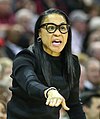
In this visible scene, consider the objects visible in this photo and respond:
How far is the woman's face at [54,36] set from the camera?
3.00 metres

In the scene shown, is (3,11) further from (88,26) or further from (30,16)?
(88,26)

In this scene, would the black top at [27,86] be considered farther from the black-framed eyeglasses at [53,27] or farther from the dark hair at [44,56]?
the black-framed eyeglasses at [53,27]

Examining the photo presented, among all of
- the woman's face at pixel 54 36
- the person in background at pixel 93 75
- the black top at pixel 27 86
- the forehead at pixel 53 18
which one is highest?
the forehead at pixel 53 18

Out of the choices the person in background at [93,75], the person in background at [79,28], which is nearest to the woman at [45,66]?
the person in background at [93,75]

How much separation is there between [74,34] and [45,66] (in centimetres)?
600

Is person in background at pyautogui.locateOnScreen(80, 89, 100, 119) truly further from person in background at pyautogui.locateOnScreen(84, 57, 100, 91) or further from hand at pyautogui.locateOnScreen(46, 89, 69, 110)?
hand at pyautogui.locateOnScreen(46, 89, 69, 110)

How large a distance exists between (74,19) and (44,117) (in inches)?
244

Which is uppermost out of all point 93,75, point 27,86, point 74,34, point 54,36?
point 54,36

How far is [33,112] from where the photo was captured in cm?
299

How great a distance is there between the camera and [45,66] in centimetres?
298

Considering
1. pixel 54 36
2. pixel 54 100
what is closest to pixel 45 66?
pixel 54 36

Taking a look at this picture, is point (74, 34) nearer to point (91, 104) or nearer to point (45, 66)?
point (91, 104)

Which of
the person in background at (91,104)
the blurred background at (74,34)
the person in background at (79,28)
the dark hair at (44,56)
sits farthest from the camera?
the person in background at (79,28)

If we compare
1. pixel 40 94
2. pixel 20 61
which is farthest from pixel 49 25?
pixel 40 94
